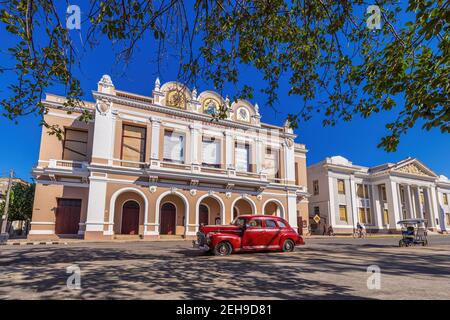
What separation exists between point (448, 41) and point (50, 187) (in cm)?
2319

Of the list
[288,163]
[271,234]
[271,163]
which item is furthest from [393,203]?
[271,234]

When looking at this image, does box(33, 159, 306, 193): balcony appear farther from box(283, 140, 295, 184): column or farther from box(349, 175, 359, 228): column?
box(349, 175, 359, 228): column

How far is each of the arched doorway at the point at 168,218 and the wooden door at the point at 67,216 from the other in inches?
247

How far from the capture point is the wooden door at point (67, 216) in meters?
20.8

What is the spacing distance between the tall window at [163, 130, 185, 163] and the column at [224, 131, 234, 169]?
401 cm

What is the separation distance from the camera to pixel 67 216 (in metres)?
21.1

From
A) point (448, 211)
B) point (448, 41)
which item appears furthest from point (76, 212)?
point (448, 211)

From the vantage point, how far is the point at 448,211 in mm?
46688

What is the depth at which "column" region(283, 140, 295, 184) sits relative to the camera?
28.8 m

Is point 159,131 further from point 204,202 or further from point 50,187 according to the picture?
point 50,187

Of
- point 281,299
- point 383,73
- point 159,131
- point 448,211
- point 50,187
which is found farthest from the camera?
point 448,211

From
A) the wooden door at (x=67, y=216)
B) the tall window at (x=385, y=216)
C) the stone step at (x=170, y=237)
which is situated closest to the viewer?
the wooden door at (x=67, y=216)

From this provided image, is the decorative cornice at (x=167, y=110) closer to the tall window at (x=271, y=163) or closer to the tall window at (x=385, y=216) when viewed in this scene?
the tall window at (x=271, y=163)

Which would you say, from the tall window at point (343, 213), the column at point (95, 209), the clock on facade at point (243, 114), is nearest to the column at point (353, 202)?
the tall window at point (343, 213)
